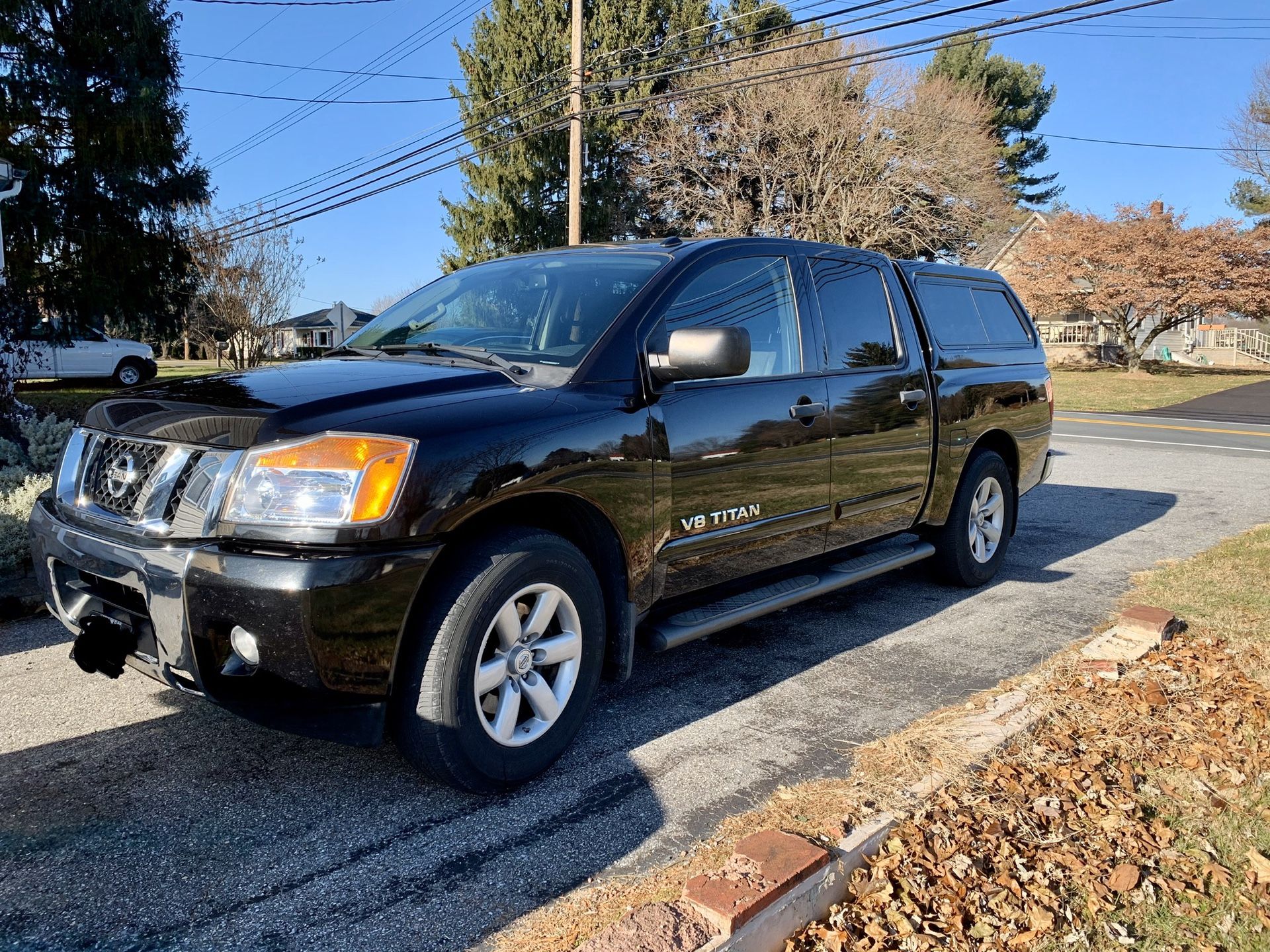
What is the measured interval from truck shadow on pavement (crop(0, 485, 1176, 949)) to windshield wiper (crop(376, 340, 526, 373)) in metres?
1.44

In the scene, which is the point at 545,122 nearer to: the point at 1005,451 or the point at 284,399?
the point at 1005,451

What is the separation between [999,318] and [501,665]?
15.0ft

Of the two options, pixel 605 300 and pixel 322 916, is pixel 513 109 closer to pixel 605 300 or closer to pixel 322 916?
pixel 605 300

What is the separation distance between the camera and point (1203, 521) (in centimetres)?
798

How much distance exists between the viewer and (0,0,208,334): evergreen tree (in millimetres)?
16016

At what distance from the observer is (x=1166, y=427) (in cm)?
1833

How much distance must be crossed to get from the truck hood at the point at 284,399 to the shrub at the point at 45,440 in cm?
443

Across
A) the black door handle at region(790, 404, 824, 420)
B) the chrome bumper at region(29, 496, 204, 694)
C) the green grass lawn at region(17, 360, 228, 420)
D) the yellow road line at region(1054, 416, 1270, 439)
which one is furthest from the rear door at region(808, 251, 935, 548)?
the yellow road line at region(1054, 416, 1270, 439)

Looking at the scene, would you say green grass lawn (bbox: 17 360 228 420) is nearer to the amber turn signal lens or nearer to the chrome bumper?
the chrome bumper

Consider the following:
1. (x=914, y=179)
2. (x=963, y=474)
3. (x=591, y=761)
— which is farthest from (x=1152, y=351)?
(x=591, y=761)

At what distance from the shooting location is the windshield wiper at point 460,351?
3.32 meters

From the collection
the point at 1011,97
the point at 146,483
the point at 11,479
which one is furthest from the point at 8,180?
the point at 1011,97

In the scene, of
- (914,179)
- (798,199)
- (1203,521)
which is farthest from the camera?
(798,199)

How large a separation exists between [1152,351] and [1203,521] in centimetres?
4550
